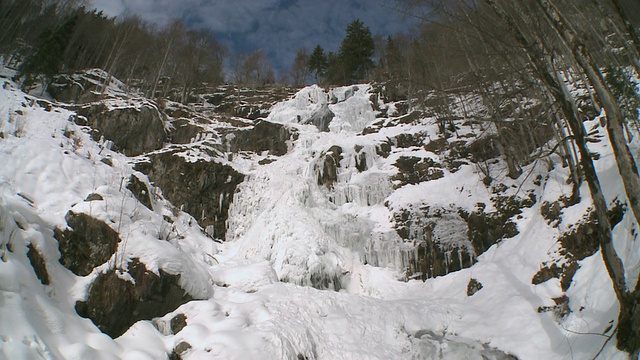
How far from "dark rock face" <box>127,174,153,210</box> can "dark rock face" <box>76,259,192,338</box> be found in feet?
11.4

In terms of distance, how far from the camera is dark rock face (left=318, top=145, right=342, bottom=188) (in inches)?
603

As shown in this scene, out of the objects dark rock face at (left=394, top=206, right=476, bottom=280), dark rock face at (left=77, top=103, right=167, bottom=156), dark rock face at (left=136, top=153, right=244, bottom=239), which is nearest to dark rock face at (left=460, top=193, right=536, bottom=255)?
dark rock face at (left=394, top=206, right=476, bottom=280)

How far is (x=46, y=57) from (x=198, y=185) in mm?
14816

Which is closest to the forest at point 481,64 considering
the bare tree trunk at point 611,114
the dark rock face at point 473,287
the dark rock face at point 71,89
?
the bare tree trunk at point 611,114

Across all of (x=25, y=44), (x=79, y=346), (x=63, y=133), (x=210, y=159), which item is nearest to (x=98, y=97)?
(x=25, y=44)

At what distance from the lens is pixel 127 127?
16.7m

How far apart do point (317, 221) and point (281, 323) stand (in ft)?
21.9

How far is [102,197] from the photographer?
5.99 meters

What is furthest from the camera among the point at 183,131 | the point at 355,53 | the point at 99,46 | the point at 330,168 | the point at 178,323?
the point at 355,53

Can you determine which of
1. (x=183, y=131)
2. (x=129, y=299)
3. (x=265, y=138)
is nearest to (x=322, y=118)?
(x=265, y=138)

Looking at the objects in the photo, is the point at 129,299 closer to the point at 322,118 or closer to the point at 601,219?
the point at 601,219

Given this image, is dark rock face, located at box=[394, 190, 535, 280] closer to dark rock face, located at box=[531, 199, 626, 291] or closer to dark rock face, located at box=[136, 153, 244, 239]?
dark rock face, located at box=[531, 199, 626, 291]

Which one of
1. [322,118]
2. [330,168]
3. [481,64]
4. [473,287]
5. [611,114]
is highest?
[322,118]

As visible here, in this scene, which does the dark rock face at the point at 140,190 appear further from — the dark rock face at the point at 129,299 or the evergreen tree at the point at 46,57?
the evergreen tree at the point at 46,57
